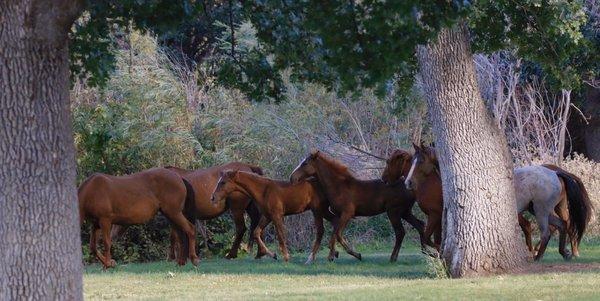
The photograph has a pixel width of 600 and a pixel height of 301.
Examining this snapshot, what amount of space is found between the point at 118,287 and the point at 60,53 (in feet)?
20.5

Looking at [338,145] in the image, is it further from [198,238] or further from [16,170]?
[16,170]

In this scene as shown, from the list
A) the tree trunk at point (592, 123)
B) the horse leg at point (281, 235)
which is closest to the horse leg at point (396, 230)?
the horse leg at point (281, 235)

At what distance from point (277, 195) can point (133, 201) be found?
8.03 feet

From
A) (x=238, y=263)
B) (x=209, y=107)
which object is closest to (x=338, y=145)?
(x=209, y=107)

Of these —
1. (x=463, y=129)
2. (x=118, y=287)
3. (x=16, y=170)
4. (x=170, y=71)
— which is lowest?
(x=118, y=287)

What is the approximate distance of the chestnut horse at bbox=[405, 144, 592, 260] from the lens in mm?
17062

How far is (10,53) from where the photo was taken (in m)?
8.85

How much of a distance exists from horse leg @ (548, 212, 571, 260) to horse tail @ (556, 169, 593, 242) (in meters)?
0.31

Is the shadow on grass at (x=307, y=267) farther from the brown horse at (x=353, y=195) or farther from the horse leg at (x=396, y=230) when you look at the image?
the brown horse at (x=353, y=195)

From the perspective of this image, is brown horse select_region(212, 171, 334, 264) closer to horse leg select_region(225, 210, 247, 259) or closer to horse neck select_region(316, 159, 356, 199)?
horse neck select_region(316, 159, 356, 199)

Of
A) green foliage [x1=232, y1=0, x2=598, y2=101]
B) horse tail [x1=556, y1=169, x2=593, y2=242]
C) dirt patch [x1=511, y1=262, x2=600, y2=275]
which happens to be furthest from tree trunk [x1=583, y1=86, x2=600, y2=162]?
green foliage [x1=232, y1=0, x2=598, y2=101]

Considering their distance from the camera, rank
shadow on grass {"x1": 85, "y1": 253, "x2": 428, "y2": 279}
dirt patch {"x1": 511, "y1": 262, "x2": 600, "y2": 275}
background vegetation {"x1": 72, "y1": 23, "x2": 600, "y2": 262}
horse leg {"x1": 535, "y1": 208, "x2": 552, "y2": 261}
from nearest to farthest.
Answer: dirt patch {"x1": 511, "y1": 262, "x2": 600, "y2": 275}, shadow on grass {"x1": 85, "y1": 253, "x2": 428, "y2": 279}, horse leg {"x1": 535, "y1": 208, "x2": 552, "y2": 261}, background vegetation {"x1": 72, "y1": 23, "x2": 600, "y2": 262}

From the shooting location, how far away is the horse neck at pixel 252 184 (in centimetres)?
1859

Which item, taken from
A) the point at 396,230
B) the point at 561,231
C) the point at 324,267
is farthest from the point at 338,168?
the point at 561,231
